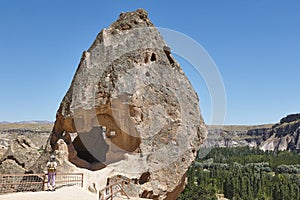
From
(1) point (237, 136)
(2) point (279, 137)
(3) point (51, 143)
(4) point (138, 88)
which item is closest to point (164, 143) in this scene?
(4) point (138, 88)

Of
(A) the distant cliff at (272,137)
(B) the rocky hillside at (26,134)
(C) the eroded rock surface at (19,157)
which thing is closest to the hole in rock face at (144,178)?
(C) the eroded rock surface at (19,157)

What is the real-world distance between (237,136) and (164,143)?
19013 centimetres

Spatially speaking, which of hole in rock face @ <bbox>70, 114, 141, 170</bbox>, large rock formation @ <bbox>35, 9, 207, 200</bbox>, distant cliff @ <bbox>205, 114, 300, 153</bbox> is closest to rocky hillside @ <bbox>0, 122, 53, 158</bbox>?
hole in rock face @ <bbox>70, 114, 141, 170</bbox>

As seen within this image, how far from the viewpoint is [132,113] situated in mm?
14750

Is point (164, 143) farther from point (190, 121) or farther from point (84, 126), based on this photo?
point (84, 126)

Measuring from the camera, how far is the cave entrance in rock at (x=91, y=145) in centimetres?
1673

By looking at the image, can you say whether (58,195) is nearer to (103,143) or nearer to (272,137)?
(103,143)

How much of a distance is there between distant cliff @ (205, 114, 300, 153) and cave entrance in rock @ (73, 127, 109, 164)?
123 metres

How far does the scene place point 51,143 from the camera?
631 inches

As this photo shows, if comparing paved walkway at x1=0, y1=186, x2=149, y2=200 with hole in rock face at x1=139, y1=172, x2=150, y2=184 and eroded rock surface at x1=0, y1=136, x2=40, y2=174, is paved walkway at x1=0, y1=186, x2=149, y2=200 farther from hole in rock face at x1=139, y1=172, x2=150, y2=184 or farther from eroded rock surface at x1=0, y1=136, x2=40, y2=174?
eroded rock surface at x1=0, y1=136, x2=40, y2=174

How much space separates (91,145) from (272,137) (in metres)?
172

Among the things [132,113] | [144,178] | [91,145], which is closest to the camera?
[132,113]

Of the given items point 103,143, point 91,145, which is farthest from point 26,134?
point 103,143

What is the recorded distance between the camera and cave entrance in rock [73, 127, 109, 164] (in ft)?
54.9
